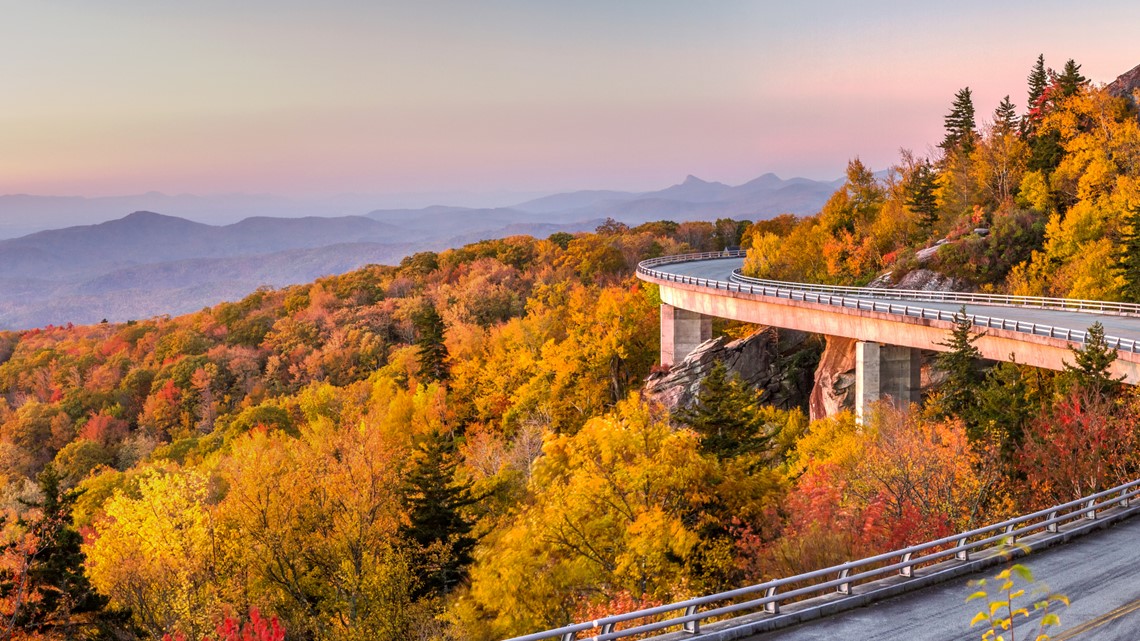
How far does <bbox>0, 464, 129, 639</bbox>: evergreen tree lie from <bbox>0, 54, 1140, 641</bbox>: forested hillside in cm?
14

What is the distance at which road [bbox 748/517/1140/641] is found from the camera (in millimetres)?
16328

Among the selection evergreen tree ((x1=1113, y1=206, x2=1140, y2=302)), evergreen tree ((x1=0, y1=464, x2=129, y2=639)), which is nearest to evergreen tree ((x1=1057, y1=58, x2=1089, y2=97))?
evergreen tree ((x1=1113, y1=206, x2=1140, y2=302))

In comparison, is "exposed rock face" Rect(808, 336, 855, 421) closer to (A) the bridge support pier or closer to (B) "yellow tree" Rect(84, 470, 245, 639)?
(A) the bridge support pier

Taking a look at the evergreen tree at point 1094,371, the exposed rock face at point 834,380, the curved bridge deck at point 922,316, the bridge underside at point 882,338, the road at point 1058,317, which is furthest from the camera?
the exposed rock face at point 834,380

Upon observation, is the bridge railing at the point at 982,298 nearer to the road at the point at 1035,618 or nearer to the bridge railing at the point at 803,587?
the bridge railing at the point at 803,587

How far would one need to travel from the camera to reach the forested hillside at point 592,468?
29031 millimetres

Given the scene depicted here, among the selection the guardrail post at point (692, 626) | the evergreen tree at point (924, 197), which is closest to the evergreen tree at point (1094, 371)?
the guardrail post at point (692, 626)

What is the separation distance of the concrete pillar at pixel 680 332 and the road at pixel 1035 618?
2246 inches

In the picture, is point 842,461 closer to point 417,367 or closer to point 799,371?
point 799,371

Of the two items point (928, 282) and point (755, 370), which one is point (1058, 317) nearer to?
point (928, 282)

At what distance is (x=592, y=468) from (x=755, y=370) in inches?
1585

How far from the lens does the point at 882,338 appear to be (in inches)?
2051

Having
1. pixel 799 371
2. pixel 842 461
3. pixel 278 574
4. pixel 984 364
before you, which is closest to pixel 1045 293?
pixel 984 364

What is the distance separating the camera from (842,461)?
1521 inches
